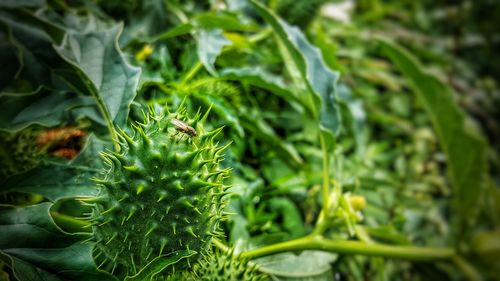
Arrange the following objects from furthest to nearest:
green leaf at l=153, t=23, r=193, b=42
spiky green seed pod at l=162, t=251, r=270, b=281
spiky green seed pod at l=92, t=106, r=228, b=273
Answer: green leaf at l=153, t=23, r=193, b=42, spiky green seed pod at l=162, t=251, r=270, b=281, spiky green seed pod at l=92, t=106, r=228, b=273

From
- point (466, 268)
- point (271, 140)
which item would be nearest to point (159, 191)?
point (271, 140)

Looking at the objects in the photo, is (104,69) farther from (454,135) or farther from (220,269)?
(454,135)

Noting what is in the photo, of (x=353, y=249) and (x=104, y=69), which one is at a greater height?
(x=104, y=69)

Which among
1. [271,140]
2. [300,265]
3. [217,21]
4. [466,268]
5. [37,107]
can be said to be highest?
[217,21]

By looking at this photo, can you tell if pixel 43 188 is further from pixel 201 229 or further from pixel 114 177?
pixel 201 229

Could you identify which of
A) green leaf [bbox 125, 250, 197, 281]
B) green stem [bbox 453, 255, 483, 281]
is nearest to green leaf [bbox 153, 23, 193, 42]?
green leaf [bbox 125, 250, 197, 281]

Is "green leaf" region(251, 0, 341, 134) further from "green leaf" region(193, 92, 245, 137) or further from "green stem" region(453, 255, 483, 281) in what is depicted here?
"green stem" region(453, 255, 483, 281)

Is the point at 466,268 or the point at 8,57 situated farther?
the point at 466,268
